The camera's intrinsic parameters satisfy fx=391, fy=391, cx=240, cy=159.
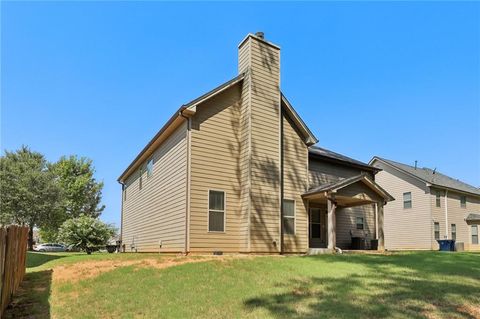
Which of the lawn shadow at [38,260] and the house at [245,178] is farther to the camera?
the lawn shadow at [38,260]

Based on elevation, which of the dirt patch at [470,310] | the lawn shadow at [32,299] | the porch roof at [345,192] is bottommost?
the lawn shadow at [32,299]

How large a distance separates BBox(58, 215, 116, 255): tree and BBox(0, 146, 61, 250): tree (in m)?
20.7

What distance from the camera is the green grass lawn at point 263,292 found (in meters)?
7.02

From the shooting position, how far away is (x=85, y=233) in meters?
20.9

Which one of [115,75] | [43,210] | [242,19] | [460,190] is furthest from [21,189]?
[460,190]

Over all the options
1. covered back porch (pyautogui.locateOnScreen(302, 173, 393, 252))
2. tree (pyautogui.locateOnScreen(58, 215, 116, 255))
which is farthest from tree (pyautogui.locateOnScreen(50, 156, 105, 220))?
covered back porch (pyautogui.locateOnScreen(302, 173, 393, 252))

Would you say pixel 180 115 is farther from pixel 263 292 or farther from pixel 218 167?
pixel 263 292

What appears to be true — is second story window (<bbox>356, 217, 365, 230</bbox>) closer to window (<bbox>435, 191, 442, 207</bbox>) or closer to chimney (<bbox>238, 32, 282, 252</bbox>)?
chimney (<bbox>238, 32, 282, 252</bbox>)

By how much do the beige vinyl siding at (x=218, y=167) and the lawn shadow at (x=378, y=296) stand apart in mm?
5724

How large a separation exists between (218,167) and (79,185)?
1562 inches

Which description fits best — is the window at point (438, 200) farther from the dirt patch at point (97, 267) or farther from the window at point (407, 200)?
the dirt patch at point (97, 267)

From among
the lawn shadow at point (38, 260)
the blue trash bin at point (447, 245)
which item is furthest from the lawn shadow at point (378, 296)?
the blue trash bin at point (447, 245)

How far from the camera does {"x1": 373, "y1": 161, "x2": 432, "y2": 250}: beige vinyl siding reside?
1150 inches

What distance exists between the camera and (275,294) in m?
7.89
